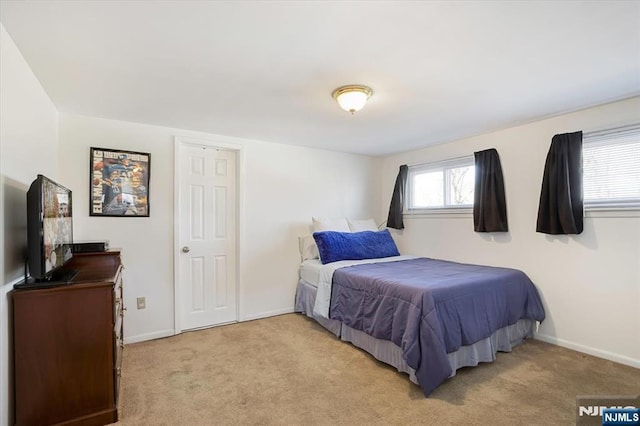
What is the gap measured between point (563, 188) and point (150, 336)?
4.17m

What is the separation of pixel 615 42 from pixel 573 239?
1.76 metres

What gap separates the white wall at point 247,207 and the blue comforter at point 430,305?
3.46ft

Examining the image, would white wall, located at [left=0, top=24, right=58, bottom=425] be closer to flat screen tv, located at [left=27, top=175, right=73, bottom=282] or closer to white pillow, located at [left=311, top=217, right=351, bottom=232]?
flat screen tv, located at [left=27, top=175, right=73, bottom=282]

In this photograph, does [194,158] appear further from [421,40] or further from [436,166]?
[436,166]

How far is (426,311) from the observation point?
2160 millimetres

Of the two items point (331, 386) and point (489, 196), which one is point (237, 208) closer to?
point (331, 386)

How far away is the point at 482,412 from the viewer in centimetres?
190

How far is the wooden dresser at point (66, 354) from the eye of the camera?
1605mm

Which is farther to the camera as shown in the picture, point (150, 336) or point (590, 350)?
point (150, 336)

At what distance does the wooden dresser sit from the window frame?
3574 mm

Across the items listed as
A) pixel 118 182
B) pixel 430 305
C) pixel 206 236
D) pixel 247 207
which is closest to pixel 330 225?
pixel 247 207

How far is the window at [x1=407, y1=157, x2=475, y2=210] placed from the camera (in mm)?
3771

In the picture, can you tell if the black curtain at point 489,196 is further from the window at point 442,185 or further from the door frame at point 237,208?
the door frame at point 237,208

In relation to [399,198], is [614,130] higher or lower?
higher
